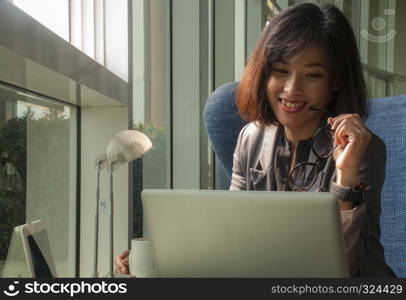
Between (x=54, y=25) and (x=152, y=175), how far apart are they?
811 mm

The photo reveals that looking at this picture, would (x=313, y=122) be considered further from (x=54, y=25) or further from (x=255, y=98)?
(x=54, y=25)

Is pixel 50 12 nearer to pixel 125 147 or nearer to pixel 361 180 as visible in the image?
pixel 125 147

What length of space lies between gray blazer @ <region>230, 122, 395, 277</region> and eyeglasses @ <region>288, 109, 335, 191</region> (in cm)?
2

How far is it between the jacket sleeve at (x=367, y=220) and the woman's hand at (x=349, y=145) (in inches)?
2.4

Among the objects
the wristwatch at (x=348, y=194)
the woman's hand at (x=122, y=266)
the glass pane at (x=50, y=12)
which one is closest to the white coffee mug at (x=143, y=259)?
the woman's hand at (x=122, y=266)

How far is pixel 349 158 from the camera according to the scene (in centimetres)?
115

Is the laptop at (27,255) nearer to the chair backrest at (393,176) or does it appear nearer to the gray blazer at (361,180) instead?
the gray blazer at (361,180)

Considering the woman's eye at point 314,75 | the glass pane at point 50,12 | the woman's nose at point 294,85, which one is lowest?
the woman's nose at point 294,85

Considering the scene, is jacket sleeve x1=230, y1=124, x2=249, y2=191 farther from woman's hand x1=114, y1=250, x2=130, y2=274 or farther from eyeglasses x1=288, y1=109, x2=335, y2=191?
woman's hand x1=114, y1=250, x2=130, y2=274

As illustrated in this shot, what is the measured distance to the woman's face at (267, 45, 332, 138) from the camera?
139 cm

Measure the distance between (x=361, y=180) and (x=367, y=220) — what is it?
0.31 ft

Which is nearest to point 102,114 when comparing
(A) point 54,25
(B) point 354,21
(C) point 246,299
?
(A) point 54,25

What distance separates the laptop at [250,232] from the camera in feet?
2.50

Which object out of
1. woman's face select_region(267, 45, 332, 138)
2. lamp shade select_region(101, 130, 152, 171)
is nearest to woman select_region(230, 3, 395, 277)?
woman's face select_region(267, 45, 332, 138)
